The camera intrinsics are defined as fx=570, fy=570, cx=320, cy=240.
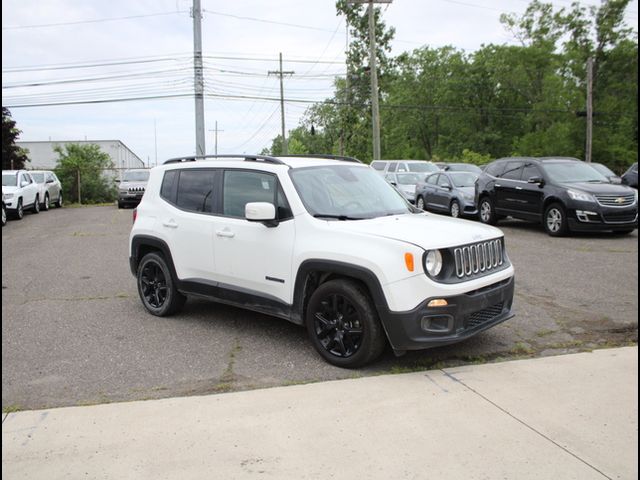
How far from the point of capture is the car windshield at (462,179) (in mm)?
17078

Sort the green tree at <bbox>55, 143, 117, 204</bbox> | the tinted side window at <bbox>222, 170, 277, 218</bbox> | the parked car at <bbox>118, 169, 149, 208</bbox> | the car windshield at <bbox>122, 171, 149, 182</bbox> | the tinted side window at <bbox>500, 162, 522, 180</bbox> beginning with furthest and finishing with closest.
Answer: the green tree at <bbox>55, 143, 117, 204</bbox>
the car windshield at <bbox>122, 171, 149, 182</bbox>
the parked car at <bbox>118, 169, 149, 208</bbox>
the tinted side window at <bbox>500, 162, 522, 180</bbox>
the tinted side window at <bbox>222, 170, 277, 218</bbox>

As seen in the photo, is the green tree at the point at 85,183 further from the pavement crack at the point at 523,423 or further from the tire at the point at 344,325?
the pavement crack at the point at 523,423

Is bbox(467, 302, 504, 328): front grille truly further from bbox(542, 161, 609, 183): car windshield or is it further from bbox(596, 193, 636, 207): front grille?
bbox(542, 161, 609, 183): car windshield

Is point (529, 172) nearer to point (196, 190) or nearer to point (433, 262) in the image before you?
point (196, 190)

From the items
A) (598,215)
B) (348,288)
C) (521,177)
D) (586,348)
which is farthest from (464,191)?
(348,288)

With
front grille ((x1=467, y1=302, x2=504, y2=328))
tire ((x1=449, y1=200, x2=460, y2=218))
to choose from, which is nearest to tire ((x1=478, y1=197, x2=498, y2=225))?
tire ((x1=449, y1=200, x2=460, y2=218))

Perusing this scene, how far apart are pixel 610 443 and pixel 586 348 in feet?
6.65

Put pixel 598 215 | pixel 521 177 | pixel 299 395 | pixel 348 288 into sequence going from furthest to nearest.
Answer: pixel 521 177 < pixel 598 215 < pixel 348 288 < pixel 299 395

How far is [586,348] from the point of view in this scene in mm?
5293

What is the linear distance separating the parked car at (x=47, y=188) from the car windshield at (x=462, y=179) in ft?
51.9

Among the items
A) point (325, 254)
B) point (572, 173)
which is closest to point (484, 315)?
point (325, 254)

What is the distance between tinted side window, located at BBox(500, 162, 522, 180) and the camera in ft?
45.3

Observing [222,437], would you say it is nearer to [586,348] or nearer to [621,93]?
[586,348]

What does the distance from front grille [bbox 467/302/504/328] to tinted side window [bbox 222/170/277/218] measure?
80.5 inches
